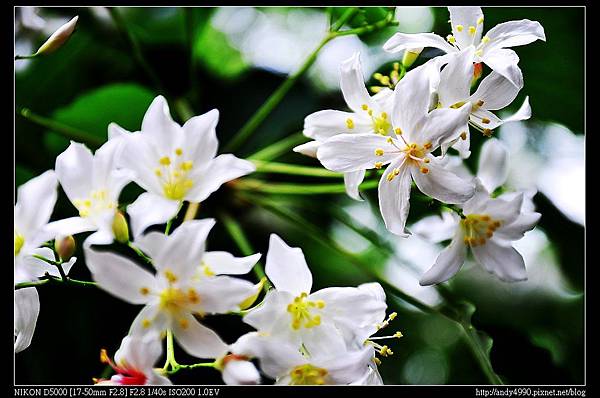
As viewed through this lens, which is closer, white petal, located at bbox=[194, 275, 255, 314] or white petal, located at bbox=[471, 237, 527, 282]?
white petal, located at bbox=[194, 275, 255, 314]

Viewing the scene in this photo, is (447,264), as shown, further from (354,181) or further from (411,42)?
(411,42)

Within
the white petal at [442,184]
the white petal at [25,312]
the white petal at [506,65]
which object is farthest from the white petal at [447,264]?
the white petal at [25,312]

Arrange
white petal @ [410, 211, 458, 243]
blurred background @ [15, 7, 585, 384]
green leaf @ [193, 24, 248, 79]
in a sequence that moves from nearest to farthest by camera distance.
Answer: white petal @ [410, 211, 458, 243] < blurred background @ [15, 7, 585, 384] < green leaf @ [193, 24, 248, 79]

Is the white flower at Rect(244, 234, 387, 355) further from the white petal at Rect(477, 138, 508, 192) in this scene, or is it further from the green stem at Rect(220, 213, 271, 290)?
the white petal at Rect(477, 138, 508, 192)

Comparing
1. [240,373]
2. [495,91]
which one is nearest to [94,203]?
[240,373]

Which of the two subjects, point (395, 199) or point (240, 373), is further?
point (395, 199)

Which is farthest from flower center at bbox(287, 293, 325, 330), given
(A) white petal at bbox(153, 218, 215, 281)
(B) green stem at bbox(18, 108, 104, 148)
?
(B) green stem at bbox(18, 108, 104, 148)
